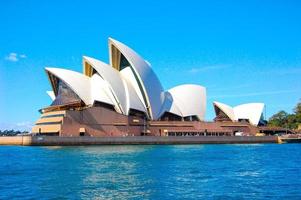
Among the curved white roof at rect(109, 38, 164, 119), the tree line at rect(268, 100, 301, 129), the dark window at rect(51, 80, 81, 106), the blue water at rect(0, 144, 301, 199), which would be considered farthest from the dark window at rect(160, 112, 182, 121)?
the blue water at rect(0, 144, 301, 199)

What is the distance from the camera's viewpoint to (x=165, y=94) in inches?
A: 3091

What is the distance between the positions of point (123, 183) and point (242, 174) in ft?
26.1

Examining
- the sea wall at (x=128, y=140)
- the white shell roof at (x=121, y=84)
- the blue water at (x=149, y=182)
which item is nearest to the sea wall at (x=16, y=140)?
the sea wall at (x=128, y=140)

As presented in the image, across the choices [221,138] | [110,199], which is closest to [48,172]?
[110,199]

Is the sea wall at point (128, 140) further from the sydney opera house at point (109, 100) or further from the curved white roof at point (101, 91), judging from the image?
the curved white roof at point (101, 91)

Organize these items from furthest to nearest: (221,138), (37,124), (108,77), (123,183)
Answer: (221,138) → (37,124) → (108,77) → (123,183)

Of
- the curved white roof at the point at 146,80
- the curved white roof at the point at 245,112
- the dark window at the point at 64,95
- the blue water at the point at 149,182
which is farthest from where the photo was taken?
the curved white roof at the point at 245,112

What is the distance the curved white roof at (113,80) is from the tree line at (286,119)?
174ft

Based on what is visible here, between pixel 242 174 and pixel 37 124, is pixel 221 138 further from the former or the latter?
pixel 242 174

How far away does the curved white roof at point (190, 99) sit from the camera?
80.6 meters

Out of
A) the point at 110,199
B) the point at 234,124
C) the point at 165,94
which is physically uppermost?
the point at 165,94

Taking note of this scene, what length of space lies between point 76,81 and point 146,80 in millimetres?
11358

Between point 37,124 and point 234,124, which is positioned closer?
point 37,124

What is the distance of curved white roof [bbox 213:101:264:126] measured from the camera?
3494 inches
